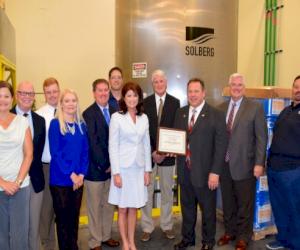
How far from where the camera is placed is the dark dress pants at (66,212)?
2.78 meters

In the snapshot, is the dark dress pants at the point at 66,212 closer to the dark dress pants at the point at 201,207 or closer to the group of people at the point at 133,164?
the group of people at the point at 133,164

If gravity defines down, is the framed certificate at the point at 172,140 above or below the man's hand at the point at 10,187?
above

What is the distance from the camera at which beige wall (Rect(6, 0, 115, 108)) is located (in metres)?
6.42

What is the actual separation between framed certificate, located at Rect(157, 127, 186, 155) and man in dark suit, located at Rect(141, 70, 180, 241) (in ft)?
0.96

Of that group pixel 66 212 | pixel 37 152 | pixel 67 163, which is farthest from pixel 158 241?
pixel 37 152

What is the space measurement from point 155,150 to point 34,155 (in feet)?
4.18

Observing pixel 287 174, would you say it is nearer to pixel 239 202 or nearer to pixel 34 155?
pixel 239 202

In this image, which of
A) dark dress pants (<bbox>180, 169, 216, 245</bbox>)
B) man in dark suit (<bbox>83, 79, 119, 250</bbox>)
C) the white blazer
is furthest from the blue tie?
dark dress pants (<bbox>180, 169, 216, 245</bbox>)

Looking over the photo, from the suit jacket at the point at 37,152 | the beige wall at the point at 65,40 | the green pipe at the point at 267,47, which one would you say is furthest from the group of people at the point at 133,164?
the green pipe at the point at 267,47

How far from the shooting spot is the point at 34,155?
105 inches

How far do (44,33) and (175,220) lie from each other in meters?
4.24

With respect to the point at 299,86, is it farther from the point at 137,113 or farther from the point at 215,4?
the point at 215,4

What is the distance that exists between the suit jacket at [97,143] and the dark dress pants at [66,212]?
322 mm

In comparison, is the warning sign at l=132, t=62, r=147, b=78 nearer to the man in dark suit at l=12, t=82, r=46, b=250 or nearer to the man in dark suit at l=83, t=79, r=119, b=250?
the man in dark suit at l=83, t=79, r=119, b=250
